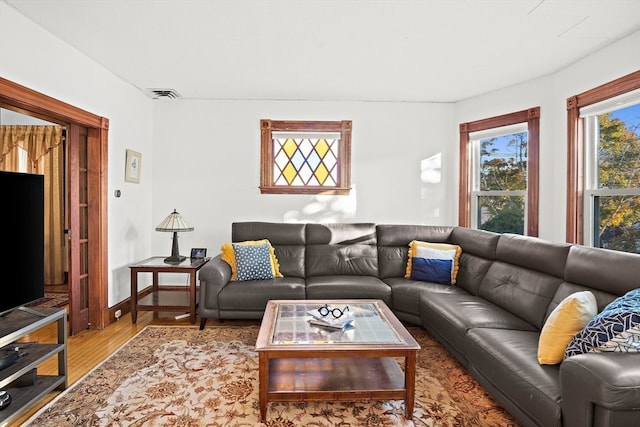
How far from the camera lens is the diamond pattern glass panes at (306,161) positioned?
4.12 m

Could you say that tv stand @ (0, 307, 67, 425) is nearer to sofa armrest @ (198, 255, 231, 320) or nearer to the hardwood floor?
the hardwood floor

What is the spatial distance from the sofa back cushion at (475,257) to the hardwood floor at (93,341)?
6.45ft

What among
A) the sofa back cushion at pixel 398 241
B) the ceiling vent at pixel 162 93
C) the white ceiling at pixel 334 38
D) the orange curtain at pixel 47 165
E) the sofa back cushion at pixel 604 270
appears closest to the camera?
the sofa back cushion at pixel 604 270

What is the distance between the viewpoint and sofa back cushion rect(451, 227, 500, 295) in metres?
3.05

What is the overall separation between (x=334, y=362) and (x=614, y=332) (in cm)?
139

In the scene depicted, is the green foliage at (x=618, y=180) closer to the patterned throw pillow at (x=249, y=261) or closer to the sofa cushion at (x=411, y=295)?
the sofa cushion at (x=411, y=295)

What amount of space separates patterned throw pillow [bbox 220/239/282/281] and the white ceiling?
1.61 metres

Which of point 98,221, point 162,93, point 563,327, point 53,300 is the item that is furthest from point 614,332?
point 53,300

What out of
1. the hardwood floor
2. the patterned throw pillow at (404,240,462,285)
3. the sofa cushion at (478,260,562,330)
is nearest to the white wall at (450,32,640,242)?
the sofa cushion at (478,260,562,330)

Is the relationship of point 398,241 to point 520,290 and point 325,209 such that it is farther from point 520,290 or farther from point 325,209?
point 520,290

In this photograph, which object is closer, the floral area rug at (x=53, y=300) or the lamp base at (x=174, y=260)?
the lamp base at (x=174, y=260)

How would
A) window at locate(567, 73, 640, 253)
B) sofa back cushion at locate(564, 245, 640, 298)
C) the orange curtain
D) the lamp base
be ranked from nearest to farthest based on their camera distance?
1. sofa back cushion at locate(564, 245, 640, 298)
2. window at locate(567, 73, 640, 253)
3. the lamp base
4. the orange curtain

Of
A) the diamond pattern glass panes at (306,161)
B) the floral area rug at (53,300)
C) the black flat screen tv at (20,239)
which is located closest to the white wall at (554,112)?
the diamond pattern glass panes at (306,161)

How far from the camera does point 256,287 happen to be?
3.11 meters
